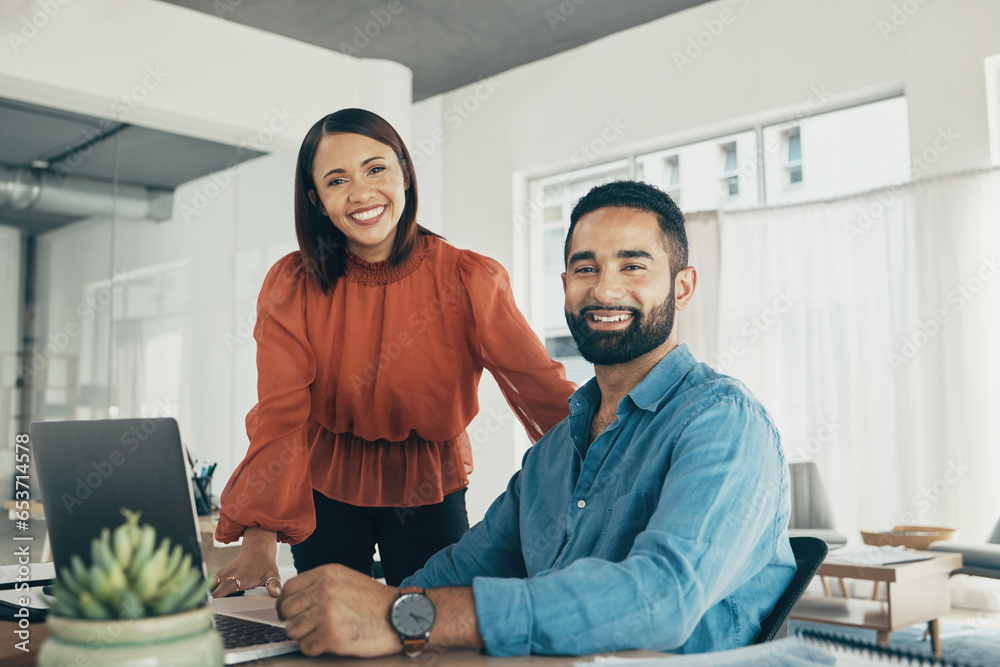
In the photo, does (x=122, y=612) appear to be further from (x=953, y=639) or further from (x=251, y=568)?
(x=953, y=639)

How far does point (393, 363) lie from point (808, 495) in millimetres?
3880

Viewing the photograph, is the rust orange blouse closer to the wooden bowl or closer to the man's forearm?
the man's forearm

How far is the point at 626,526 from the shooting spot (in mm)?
1131

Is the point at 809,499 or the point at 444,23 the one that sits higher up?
the point at 444,23

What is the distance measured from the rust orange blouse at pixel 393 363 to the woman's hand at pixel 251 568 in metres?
0.17

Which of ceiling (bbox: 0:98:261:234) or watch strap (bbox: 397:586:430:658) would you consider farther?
ceiling (bbox: 0:98:261:234)

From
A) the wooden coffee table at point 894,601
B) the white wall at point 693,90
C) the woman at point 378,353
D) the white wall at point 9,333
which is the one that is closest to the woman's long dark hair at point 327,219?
the woman at point 378,353

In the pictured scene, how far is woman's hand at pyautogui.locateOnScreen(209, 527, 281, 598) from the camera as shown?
4.26ft

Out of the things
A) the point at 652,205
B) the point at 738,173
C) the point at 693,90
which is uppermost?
the point at 693,90

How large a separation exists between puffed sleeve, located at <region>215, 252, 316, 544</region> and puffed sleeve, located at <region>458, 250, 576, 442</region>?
33cm

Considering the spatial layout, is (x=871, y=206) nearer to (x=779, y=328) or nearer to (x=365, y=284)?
(x=779, y=328)

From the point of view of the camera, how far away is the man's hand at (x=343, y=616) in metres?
0.82

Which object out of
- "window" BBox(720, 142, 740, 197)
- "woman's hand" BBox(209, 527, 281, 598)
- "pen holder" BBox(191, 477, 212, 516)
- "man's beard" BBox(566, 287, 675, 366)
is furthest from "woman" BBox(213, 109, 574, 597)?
"window" BBox(720, 142, 740, 197)

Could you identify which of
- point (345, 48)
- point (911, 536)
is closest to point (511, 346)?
point (911, 536)
